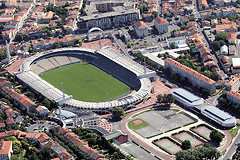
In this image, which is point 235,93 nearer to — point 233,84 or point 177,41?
point 233,84

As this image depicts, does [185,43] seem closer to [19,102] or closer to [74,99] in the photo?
[74,99]

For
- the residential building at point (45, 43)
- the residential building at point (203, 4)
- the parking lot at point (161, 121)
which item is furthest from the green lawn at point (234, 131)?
the residential building at point (203, 4)

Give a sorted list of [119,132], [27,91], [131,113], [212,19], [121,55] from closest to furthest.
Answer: [119,132] → [131,113] → [27,91] → [121,55] → [212,19]

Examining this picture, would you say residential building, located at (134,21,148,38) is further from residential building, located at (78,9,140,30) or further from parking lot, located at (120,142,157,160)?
parking lot, located at (120,142,157,160)

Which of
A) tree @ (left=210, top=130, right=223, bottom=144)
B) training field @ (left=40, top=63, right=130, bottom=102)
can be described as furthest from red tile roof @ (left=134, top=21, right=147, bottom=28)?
tree @ (left=210, top=130, right=223, bottom=144)

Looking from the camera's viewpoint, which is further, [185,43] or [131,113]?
[185,43]

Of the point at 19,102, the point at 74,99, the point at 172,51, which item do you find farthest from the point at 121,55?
the point at 19,102
